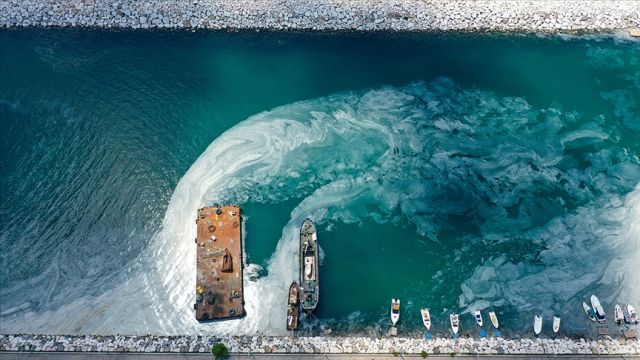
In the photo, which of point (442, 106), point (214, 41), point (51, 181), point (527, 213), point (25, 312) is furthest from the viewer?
point (214, 41)

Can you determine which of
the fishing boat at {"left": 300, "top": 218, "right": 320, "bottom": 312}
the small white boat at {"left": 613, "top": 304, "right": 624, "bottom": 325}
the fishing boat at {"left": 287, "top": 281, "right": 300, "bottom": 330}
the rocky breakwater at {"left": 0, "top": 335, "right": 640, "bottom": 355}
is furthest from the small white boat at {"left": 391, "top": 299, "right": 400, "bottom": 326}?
the small white boat at {"left": 613, "top": 304, "right": 624, "bottom": 325}

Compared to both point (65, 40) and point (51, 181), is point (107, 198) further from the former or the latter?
point (65, 40)

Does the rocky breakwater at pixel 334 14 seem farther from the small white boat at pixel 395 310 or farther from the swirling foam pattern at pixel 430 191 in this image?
the small white boat at pixel 395 310

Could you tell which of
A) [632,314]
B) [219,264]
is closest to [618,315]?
[632,314]

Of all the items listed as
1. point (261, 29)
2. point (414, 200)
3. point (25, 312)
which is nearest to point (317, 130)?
point (414, 200)

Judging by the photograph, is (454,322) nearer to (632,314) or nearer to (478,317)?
(478,317)
